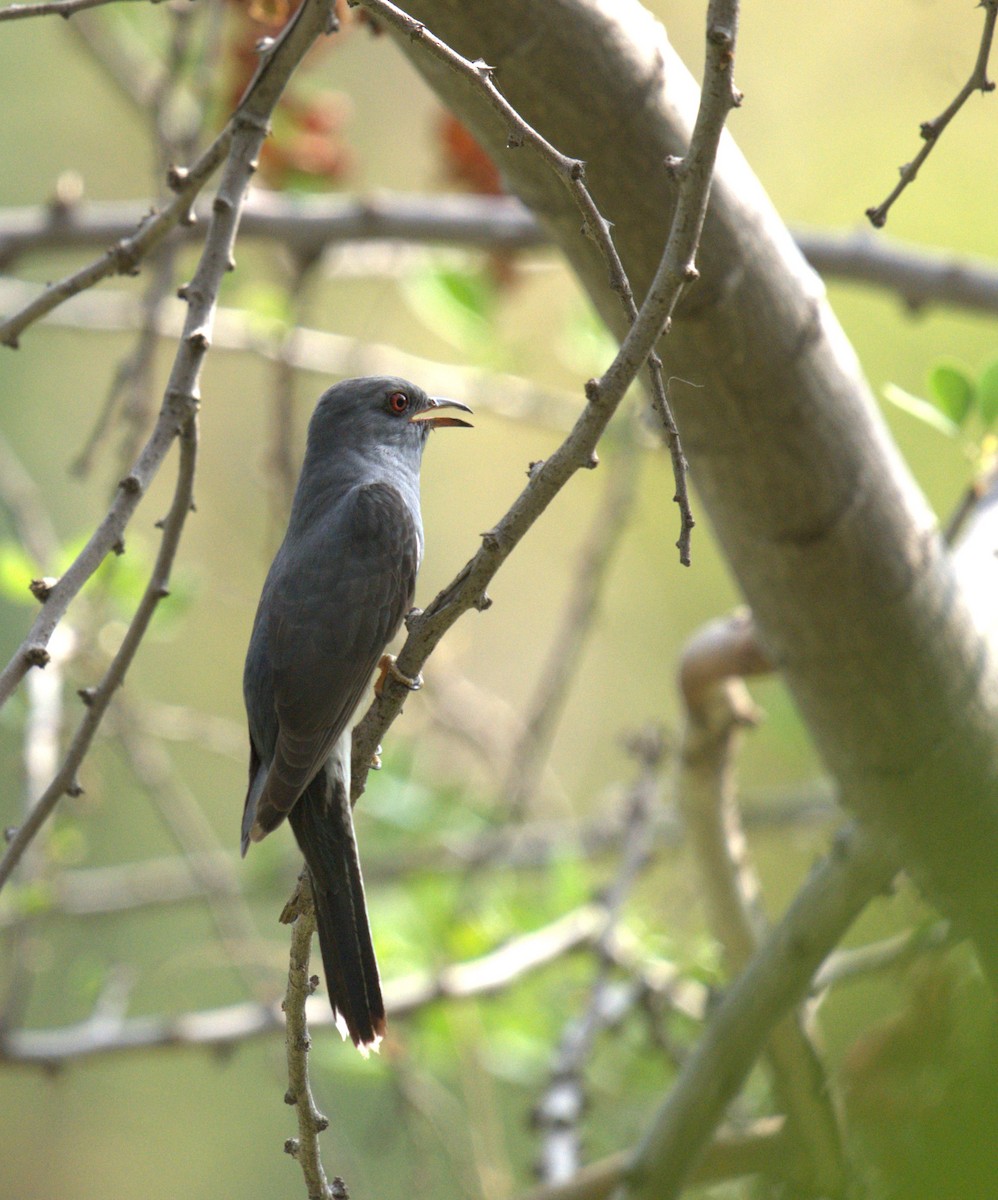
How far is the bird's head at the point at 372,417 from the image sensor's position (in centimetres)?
368

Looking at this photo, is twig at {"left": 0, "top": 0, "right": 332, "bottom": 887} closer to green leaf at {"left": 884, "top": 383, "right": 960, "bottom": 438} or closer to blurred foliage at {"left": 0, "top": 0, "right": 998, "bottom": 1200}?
blurred foliage at {"left": 0, "top": 0, "right": 998, "bottom": 1200}

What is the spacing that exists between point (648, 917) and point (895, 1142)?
3763mm

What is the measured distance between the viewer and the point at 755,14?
9031 millimetres

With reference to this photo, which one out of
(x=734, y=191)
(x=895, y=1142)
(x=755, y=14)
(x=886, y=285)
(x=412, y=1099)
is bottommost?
(x=895, y=1142)

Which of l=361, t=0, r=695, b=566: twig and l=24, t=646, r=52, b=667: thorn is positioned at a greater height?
l=361, t=0, r=695, b=566: twig

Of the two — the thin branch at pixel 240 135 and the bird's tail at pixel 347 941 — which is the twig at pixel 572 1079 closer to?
the bird's tail at pixel 347 941

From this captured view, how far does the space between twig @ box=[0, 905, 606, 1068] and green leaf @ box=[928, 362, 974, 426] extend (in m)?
1.68

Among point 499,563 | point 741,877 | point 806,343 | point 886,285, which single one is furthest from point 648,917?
point 499,563

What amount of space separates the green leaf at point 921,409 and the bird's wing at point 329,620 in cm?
119

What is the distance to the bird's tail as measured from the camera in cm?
260

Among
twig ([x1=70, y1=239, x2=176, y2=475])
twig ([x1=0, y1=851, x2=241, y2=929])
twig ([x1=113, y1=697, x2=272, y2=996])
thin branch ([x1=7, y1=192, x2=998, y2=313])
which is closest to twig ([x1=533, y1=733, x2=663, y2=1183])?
twig ([x1=113, y1=697, x2=272, y2=996])

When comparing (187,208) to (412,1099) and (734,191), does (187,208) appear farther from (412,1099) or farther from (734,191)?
(412,1099)

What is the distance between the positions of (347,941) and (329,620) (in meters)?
0.70

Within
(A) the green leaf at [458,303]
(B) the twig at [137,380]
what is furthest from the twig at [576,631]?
(B) the twig at [137,380]
